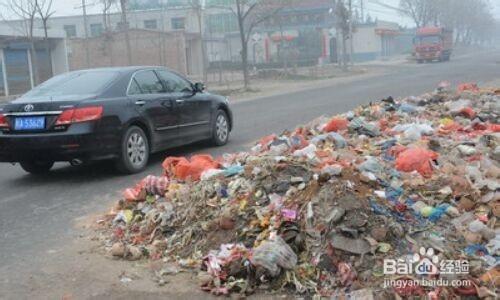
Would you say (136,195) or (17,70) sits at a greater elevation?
(17,70)

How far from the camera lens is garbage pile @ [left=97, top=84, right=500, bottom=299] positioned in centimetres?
440

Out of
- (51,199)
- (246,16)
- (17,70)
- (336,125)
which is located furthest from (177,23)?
(51,199)

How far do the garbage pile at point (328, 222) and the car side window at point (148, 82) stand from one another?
7.24ft

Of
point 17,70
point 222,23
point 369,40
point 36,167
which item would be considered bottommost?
point 36,167

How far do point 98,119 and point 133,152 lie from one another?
2.71ft

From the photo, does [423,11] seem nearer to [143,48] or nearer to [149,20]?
[149,20]

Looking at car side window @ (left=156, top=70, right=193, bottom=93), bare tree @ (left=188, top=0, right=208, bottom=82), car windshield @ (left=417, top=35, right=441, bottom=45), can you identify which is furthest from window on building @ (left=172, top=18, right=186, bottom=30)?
car side window @ (left=156, top=70, right=193, bottom=93)

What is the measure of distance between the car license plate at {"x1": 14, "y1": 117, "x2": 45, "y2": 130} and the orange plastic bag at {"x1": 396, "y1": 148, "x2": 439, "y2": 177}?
4486mm

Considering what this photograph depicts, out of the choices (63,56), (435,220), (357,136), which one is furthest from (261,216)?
(63,56)

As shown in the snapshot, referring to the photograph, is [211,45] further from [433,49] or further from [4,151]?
[4,151]

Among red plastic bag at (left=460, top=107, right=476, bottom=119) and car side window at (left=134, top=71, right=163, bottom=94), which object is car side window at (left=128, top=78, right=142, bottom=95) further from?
red plastic bag at (left=460, top=107, right=476, bottom=119)

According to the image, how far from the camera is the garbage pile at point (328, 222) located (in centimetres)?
440

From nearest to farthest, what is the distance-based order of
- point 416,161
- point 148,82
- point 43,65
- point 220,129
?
point 416,161, point 148,82, point 220,129, point 43,65

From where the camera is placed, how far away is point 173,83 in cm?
A: 1006
